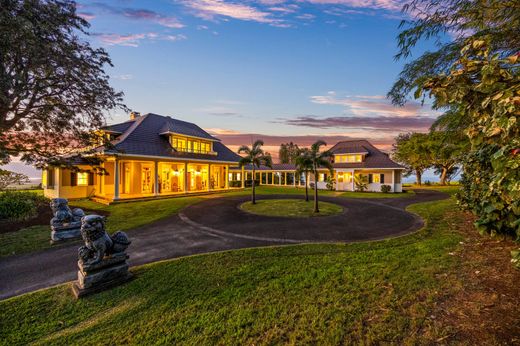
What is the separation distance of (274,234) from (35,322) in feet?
21.7

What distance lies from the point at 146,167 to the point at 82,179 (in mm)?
5063

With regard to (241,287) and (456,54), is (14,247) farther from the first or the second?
(456,54)

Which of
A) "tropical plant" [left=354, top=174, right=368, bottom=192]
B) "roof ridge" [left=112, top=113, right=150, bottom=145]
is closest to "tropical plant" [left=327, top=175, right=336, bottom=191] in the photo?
"tropical plant" [left=354, top=174, right=368, bottom=192]

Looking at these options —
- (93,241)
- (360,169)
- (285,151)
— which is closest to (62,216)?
(93,241)

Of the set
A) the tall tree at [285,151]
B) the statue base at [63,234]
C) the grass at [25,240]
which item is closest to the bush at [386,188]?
the statue base at [63,234]

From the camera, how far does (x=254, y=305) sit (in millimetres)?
3895

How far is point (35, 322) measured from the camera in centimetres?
379

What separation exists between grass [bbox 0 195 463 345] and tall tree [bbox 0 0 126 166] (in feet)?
28.9

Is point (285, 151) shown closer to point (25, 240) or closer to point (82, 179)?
point (82, 179)

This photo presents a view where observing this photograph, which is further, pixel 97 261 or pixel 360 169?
pixel 360 169

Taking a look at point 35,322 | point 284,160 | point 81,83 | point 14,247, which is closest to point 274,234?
point 35,322

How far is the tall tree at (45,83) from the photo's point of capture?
26.3 feet

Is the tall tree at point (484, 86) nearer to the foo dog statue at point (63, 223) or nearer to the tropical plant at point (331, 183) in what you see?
the foo dog statue at point (63, 223)

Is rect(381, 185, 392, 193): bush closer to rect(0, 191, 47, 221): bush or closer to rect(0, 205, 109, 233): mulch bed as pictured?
rect(0, 205, 109, 233): mulch bed
